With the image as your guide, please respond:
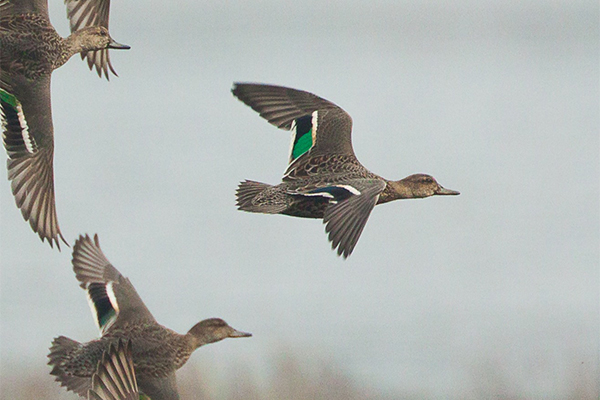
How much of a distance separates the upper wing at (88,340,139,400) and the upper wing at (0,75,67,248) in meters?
1.61

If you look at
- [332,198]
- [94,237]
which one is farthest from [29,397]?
[332,198]

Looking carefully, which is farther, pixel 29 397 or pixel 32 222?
pixel 29 397

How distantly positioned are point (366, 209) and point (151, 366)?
198 centimetres

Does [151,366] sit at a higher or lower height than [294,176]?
lower

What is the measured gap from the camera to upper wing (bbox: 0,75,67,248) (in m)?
9.30

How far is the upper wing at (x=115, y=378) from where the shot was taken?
7.86 meters

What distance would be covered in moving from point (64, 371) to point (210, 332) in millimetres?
1326

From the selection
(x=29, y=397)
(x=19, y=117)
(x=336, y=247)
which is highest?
(x=19, y=117)

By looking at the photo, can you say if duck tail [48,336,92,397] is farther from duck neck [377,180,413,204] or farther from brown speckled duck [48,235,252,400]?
duck neck [377,180,413,204]

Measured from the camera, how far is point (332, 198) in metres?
8.42

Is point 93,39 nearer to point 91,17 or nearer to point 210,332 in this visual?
point 91,17

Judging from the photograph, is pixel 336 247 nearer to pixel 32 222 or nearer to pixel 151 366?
pixel 151 366

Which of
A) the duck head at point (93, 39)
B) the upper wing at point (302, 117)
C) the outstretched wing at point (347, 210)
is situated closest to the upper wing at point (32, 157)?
the duck head at point (93, 39)

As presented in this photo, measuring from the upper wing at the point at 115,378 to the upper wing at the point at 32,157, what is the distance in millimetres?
1613
